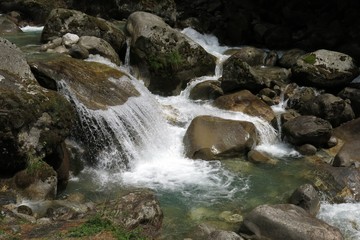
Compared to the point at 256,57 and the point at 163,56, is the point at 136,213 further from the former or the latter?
the point at 256,57

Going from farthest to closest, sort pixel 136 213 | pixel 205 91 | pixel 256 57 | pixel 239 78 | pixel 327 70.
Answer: pixel 256 57
pixel 327 70
pixel 205 91
pixel 239 78
pixel 136 213

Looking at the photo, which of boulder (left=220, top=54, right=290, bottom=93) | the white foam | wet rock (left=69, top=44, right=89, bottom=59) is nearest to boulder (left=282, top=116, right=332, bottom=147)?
boulder (left=220, top=54, right=290, bottom=93)

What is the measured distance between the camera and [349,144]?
16062mm

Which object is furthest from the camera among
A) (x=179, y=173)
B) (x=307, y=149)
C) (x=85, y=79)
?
(x=307, y=149)

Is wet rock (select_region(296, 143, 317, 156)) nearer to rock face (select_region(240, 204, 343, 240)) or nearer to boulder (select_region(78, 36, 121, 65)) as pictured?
rock face (select_region(240, 204, 343, 240))

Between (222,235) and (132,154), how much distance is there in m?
5.93

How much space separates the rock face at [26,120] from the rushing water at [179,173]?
1.63m

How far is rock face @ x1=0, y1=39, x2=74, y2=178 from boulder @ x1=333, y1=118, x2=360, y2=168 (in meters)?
9.04

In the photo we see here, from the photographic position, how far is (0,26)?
24.2 meters

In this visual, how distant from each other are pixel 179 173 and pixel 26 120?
516cm

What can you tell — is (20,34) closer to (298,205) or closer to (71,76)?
(71,76)

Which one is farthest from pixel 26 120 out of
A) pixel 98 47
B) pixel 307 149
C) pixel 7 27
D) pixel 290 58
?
pixel 290 58

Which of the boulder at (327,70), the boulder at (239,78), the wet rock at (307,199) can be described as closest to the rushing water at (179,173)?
the wet rock at (307,199)

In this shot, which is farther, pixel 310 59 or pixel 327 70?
pixel 310 59
